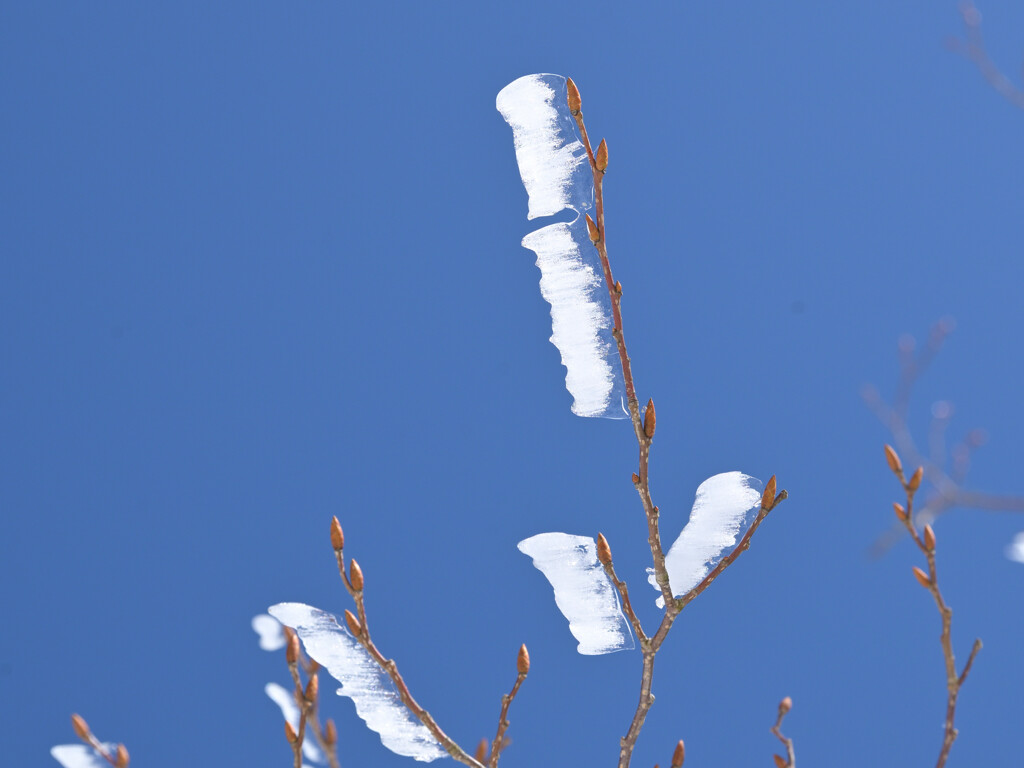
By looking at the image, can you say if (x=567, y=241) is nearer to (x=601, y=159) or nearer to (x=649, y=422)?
(x=601, y=159)

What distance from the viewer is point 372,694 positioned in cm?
112

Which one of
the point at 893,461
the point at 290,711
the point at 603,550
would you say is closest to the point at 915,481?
the point at 893,461

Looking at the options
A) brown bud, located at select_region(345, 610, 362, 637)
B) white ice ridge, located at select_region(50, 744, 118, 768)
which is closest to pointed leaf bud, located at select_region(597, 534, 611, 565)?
brown bud, located at select_region(345, 610, 362, 637)

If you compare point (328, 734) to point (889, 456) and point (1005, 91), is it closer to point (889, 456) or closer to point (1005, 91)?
point (889, 456)

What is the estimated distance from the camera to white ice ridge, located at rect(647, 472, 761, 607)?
1130mm

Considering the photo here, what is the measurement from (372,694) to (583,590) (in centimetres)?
35

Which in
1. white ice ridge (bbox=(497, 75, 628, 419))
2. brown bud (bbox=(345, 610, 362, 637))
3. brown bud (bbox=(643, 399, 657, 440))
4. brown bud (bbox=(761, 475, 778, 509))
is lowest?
brown bud (bbox=(345, 610, 362, 637))

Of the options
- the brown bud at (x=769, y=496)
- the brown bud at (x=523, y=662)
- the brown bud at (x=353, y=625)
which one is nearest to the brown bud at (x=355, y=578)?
the brown bud at (x=353, y=625)

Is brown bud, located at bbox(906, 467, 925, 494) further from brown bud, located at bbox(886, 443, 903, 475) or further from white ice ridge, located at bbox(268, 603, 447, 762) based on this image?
white ice ridge, located at bbox(268, 603, 447, 762)

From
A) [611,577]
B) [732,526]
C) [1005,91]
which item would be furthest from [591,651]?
[1005,91]

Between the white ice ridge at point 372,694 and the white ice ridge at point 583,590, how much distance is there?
275 millimetres

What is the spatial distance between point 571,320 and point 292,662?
0.61 meters

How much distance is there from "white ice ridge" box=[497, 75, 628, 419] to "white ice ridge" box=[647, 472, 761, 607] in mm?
195

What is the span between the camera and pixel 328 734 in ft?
3.79
